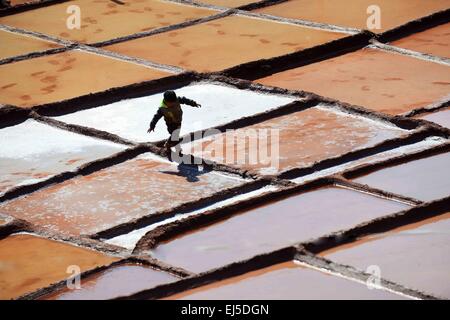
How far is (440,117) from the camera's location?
6.79m

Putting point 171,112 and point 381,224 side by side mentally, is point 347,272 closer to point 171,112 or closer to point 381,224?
point 381,224

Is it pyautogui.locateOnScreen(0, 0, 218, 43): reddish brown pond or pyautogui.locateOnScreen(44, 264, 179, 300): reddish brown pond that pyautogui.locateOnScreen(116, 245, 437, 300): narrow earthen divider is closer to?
pyautogui.locateOnScreen(44, 264, 179, 300): reddish brown pond

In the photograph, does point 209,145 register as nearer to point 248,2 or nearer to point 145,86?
point 145,86

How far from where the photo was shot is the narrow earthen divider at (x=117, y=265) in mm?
5023

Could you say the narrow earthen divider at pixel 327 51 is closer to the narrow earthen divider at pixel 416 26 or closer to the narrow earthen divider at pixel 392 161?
the narrow earthen divider at pixel 416 26

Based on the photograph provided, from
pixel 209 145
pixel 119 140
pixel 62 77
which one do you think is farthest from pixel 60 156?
pixel 62 77

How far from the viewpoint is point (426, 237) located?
5.35 metres

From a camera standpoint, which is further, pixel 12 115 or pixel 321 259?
pixel 12 115

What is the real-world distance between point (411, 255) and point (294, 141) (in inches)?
60.0

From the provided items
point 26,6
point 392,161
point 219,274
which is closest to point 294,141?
point 392,161

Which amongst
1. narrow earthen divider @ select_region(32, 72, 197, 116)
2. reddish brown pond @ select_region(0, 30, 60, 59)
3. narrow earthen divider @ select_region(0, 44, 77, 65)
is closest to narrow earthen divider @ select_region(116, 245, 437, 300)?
narrow earthen divider @ select_region(32, 72, 197, 116)

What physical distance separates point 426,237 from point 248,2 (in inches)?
160

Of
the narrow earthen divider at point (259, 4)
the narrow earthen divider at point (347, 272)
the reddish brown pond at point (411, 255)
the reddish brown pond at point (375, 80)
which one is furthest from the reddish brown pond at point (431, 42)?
the narrow earthen divider at point (347, 272)

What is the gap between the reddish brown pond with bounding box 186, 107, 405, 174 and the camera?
249 inches
